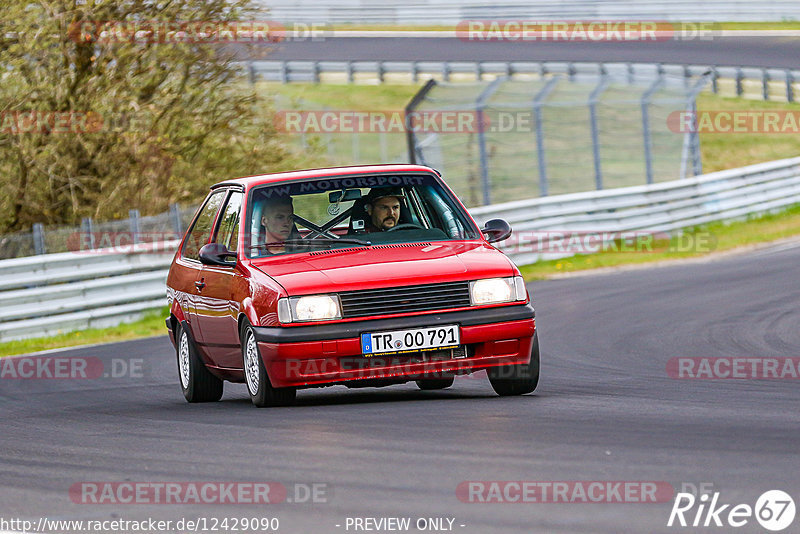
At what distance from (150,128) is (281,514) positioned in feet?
54.5

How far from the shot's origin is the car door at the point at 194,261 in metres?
10.0

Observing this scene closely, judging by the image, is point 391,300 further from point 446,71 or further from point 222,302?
point 446,71

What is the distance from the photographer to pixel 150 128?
70.0ft

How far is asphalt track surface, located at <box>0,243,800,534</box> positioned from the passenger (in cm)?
112

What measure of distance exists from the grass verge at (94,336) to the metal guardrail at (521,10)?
27.4m

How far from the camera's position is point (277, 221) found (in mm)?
9297

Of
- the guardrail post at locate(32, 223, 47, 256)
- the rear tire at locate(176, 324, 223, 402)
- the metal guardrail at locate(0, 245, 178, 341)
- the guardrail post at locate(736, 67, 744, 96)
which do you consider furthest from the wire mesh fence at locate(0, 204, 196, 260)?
the guardrail post at locate(736, 67, 744, 96)

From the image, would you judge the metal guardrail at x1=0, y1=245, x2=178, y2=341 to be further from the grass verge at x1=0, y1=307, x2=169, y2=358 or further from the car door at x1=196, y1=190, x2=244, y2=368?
the car door at x1=196, y1=190, x2=244, y2=368

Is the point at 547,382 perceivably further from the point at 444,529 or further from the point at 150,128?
the point at 150,128

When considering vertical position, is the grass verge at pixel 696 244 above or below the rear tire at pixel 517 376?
below

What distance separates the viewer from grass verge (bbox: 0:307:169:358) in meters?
16.3

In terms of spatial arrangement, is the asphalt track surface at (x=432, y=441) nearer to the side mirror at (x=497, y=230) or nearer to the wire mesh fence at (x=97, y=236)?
the side mirror at (x=497, y=230)

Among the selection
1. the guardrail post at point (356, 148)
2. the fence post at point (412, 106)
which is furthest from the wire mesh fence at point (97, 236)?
the guardrail post at point (356, 148)

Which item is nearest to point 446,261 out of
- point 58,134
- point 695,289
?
point 695,289
